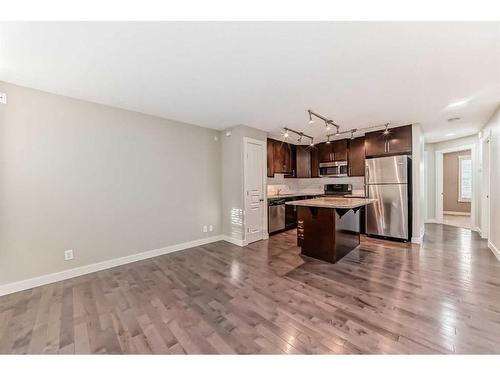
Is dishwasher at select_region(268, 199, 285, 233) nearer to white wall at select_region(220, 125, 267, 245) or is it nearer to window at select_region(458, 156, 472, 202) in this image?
white wall at select_region(220, 125, 267, 245)

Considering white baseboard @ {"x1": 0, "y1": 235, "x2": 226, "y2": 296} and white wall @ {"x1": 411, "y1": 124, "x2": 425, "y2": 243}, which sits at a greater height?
white wall @ {"x1": 411, "y1": 124, "x2": 425, "y2": 243}

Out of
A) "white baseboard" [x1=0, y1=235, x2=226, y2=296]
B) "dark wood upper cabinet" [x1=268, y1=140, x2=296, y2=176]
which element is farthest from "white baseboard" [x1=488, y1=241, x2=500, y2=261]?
"white baseboard" [x1=0, y1=235, x2=226, y2=296]

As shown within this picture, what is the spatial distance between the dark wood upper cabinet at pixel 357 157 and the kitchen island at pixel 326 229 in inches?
73.5

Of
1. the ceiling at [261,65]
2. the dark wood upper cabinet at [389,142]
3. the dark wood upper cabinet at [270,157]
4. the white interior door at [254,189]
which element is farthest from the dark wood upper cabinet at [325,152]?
the ceiling at [261,65]

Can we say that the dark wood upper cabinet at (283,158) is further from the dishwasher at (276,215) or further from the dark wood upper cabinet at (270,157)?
the dishwasher at (276,215)

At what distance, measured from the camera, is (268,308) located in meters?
2.09

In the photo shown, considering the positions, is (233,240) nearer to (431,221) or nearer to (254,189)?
(254,189)

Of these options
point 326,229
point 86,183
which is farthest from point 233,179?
point 86,183

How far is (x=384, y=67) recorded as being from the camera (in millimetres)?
2195

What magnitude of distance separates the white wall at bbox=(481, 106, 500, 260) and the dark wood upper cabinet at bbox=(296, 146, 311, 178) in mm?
3617

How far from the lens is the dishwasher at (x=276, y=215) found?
16.3 feet

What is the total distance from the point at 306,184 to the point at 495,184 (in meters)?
3.91

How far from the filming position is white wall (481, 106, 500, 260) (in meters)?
3.38
